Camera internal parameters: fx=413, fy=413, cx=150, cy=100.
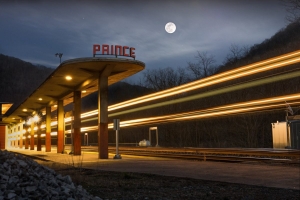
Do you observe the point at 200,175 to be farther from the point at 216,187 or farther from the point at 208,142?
the point at 208,142

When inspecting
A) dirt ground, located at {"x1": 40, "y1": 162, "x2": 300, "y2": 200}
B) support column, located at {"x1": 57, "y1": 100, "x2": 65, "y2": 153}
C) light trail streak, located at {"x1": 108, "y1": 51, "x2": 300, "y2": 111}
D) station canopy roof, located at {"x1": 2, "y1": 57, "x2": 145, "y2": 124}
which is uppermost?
station canopy roof, located at {"x1": 2, "y1": 57, "x2": 145, "y2": 124}

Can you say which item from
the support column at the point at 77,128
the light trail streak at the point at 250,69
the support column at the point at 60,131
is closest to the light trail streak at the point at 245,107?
the light trail streak at the point at 250,69

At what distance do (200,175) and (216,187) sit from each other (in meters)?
2.76

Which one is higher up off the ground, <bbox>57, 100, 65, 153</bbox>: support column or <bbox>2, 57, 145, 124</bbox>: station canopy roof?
<bbox>2, 57, 145, 124</bbox>: station canopy roof

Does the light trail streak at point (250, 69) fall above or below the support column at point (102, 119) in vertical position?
above

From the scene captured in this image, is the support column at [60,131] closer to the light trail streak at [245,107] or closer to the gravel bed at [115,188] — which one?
the light trail streak at [245,107]

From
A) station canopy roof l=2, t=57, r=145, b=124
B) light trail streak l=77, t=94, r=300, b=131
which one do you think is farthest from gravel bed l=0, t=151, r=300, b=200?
station canopy roof l=2, t=57, r=145, b=124

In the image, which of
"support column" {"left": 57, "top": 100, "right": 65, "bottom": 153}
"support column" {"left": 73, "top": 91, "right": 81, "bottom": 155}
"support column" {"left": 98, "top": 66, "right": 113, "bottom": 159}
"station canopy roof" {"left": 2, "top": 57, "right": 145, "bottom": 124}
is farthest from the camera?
"support column" {"left": 57, "top": 100, "right": 65, "bottom": 153}

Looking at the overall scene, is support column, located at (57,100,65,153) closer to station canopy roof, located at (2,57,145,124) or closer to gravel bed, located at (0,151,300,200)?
station canopy roof, located at (2,57,145,124)

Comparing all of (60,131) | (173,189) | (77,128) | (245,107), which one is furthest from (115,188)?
(60,131)

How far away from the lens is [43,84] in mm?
36344

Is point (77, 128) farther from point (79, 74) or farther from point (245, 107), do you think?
point (245, 107)

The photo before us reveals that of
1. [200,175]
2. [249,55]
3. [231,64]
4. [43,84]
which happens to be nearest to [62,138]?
[43,84]

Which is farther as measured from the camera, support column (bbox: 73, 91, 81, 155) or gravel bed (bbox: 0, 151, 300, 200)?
support column (bbox: 73, 91, 81, 155)
